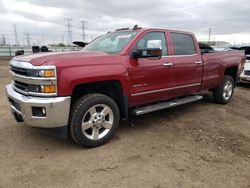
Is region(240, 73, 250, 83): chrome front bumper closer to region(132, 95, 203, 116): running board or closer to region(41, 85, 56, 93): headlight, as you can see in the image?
region(132, 95, 203, 116): running board

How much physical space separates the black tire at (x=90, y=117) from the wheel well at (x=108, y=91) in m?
0.16

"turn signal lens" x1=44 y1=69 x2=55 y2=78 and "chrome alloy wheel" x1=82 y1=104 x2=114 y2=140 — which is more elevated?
"turn signal lens" x1=44 y1=69 x2=55 y2=78

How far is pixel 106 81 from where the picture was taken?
4.04 metres

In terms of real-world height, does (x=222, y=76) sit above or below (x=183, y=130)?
above

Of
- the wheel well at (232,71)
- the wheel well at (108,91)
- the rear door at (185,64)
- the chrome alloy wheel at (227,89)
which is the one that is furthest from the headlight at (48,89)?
the wheel well at (232,71)

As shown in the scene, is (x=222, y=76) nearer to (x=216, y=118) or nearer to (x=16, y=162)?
(x=216, y=118)

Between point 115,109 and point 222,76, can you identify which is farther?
point 222,76

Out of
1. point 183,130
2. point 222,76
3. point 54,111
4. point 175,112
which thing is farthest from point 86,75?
point 222,76

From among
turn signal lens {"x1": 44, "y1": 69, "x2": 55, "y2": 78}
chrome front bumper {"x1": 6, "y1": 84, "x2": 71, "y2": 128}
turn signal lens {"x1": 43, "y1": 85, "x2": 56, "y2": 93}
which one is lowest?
chrome front bumper {"x1": 6, "y1": 84, "x2": 71, "y2": 128}

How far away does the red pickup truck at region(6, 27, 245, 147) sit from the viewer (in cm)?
345

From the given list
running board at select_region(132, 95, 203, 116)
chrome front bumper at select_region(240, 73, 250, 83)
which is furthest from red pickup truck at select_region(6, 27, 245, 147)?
chrome front bumper at select_region(240, 73, 250, 83)

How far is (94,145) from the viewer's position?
3.96 m

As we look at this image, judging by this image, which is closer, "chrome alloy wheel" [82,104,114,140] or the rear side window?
"chrome alloy wheel" [82,104,114,140]

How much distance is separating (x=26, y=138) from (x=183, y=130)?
2.88 meters
